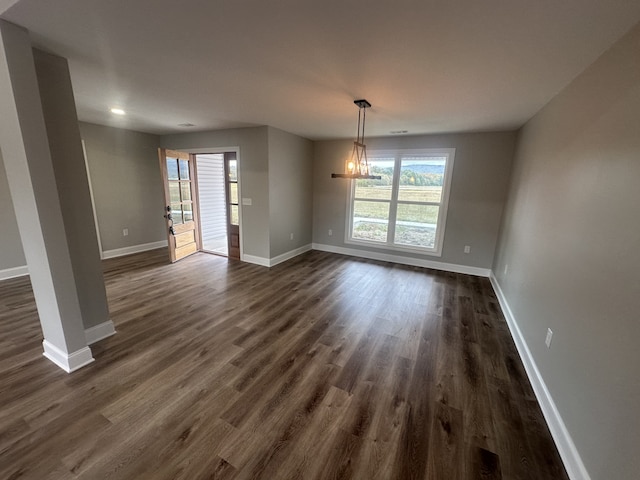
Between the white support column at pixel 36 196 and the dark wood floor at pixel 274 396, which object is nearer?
the dark wood floor at pixel 274 396

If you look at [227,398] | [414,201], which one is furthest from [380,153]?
[227,398]

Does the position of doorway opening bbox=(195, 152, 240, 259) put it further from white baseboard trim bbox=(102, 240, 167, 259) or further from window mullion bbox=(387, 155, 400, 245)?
window mullion bbox=(387, 155, 400, 245)

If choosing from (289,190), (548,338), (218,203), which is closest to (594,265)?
(548,338)

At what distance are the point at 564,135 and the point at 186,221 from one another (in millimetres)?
5458

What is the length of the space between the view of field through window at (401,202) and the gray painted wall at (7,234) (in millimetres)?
5350

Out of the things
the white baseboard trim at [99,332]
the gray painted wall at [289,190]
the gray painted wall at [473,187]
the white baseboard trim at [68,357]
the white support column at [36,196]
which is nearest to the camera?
A: the white support column at [36,196]

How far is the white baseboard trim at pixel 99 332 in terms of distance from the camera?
229 centimetres

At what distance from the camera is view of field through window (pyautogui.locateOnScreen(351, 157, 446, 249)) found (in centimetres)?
457

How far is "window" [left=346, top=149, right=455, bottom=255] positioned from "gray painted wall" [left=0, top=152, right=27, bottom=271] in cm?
527

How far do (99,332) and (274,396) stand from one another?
5.98 ft

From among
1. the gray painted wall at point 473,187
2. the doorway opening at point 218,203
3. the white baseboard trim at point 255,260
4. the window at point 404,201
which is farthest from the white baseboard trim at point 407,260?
the doorway opening at point 218,203

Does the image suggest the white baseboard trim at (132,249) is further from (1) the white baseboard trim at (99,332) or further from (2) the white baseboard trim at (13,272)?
(1) the white baseboard trim at (99,332)

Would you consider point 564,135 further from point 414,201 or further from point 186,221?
point 186,221

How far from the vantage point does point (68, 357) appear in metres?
1.96
